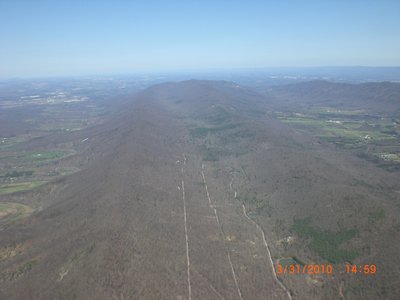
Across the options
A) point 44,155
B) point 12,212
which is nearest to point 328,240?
point 12,212

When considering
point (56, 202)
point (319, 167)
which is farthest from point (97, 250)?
point (319, 167)

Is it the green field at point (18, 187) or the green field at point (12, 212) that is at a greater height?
the green field at point (12, 212)

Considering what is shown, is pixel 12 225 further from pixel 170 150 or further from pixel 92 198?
pixel 170 150
